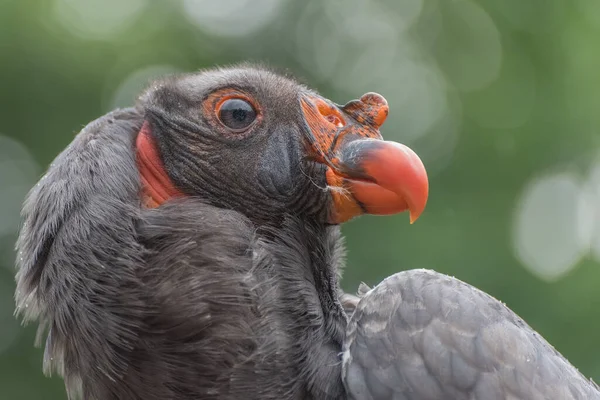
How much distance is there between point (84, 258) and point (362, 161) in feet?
4.25

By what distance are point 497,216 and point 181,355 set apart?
9.70 m

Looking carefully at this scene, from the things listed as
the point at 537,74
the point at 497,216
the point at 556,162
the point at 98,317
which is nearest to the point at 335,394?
the point at 98,317

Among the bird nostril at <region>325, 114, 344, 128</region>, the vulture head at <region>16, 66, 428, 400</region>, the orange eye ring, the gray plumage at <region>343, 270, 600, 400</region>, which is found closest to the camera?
the gray plumage at <region>343, 270, 600, 400</region>

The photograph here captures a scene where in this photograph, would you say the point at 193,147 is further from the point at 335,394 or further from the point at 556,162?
the point at 556,162

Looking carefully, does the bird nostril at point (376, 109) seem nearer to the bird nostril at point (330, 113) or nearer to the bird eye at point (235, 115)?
the bird nostril at point (330, 113)

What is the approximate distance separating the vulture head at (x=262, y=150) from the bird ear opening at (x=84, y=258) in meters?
0.25

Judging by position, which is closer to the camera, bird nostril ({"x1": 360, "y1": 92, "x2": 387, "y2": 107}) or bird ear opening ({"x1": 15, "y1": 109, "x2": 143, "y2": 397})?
bird ear opening ({"x1": 15, "y1": 109, "x2": 143, "y2": 397})

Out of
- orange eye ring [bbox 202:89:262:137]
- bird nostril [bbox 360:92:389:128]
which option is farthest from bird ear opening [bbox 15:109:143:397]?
bird nostril [bbox 360:92:389:128]

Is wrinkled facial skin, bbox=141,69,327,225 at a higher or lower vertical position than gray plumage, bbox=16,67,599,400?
higher

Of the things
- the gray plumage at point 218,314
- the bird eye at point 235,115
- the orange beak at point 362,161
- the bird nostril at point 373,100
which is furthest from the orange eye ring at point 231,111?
the bird nostril at point 373,100

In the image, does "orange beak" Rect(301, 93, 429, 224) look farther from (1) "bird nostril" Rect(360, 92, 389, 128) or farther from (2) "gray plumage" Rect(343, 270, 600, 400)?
(2) "gray plumage" Rect(343, 270, 600, 400)

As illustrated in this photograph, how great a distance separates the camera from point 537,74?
13.7 meters

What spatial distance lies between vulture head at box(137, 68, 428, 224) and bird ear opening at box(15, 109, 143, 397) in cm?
25

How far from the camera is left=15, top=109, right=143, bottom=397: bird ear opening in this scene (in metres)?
3.30
